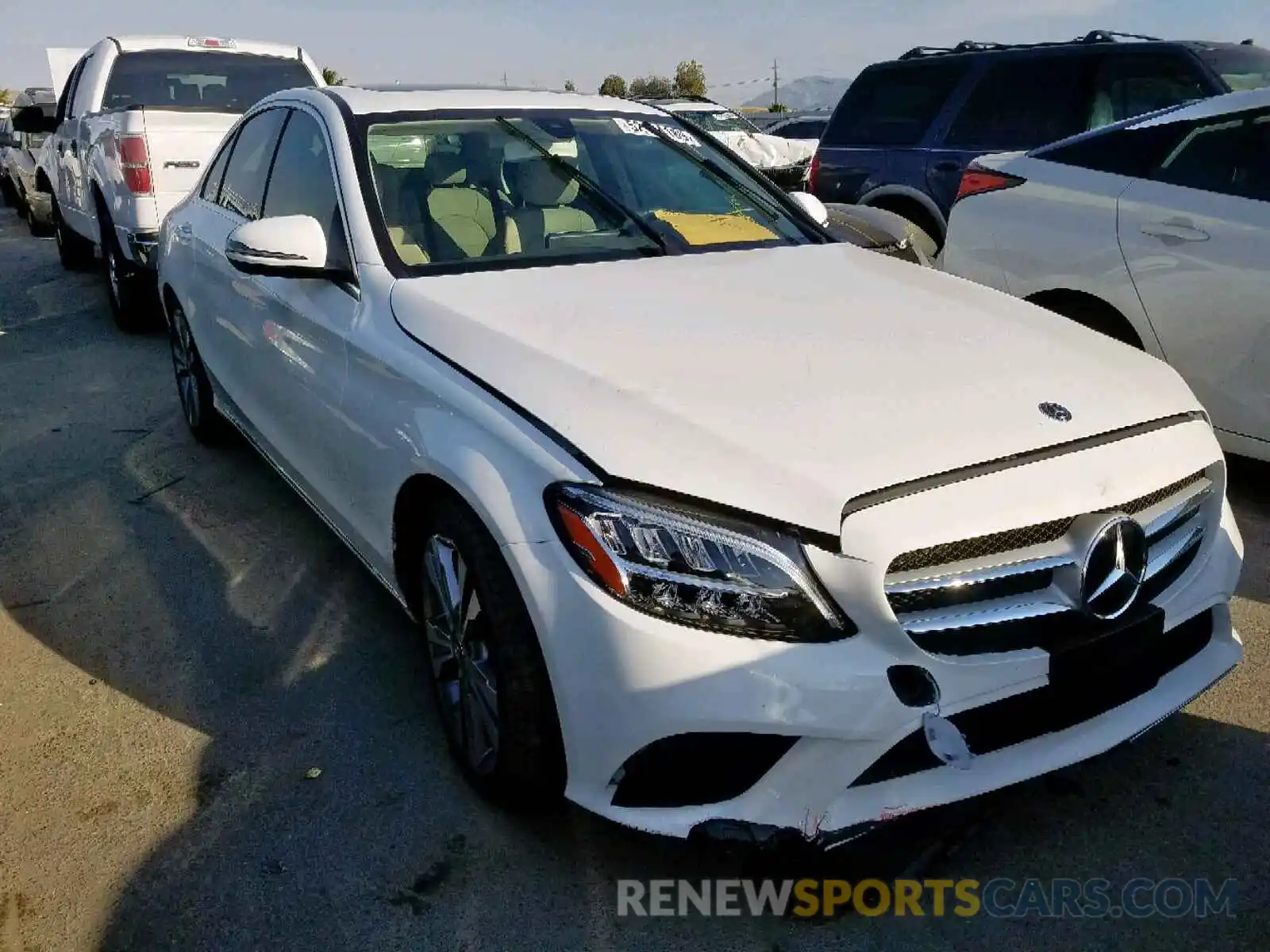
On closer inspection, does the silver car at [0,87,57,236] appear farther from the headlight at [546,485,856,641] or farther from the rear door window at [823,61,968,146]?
the headlight at [546,485,856,641]

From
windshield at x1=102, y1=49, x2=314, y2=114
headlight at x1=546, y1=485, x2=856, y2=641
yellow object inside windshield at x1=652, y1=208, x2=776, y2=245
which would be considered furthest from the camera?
windshield at x1=102, y1=49, x2=314, y2=114

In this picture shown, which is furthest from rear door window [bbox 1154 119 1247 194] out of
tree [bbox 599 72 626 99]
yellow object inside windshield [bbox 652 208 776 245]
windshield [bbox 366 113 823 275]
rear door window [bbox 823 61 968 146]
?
tree [bbox 599 72 626 99]

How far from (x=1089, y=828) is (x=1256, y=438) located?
2146mm

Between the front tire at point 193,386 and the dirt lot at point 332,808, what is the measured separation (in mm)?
1037

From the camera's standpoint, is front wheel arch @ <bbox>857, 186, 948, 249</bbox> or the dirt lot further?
front wheel arch @ <bbox>857, 186, 948, 249</bbox>

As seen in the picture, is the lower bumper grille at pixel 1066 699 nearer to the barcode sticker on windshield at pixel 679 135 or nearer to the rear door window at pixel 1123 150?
the barcode sticker on windshield at pixel 679 135

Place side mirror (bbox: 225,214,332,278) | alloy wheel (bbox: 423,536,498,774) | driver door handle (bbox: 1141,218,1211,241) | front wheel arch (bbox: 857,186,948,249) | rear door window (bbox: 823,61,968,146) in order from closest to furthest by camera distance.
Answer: alloy wheel (bbox: 423,536,498,774) < side mirror (bbox: 225,214,332,278) < driver door handle (bbox: 1141,218,1211,241) < front wheel arch (bbox: 857,186,948,249) < rear door window (bbox: 823,61,968,146)

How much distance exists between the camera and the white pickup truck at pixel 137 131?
675 cm

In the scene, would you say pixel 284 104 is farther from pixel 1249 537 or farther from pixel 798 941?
pixel 1249 537

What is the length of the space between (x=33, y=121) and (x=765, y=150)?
694 centimetres

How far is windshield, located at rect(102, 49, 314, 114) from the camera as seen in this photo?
845 cm

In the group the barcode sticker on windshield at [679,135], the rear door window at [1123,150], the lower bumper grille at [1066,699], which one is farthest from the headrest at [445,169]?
the rear door window at [1123,150]

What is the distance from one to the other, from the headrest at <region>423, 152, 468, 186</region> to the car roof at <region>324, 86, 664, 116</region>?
0.78 ft

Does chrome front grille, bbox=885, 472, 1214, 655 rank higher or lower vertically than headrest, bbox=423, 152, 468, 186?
lower
